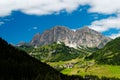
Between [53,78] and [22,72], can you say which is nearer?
[53,78]

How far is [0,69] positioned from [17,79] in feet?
19.6

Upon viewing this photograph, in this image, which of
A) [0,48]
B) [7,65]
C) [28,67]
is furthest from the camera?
[0,48]

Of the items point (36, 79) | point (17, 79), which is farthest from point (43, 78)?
point (17, 79)

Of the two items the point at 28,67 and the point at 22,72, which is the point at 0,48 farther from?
the point at 22,72

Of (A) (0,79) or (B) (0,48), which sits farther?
(B) (0,48)

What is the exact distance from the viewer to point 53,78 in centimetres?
2781

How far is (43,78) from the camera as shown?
89.0ft

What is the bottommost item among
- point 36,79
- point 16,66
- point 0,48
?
point 36,79

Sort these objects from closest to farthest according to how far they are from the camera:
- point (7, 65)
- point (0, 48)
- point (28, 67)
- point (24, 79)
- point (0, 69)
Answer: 1. point (24, 79)
2. point (0, 69)
3. point (7, 65)
4. point (28, 67)
5. point (0, 48)

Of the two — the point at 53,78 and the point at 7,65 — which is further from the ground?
the point at 7,65

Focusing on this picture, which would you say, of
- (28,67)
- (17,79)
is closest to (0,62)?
(28,67)

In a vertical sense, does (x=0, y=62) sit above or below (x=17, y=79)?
above

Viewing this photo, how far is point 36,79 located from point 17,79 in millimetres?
3020

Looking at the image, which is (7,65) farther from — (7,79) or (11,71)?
(7,79)
